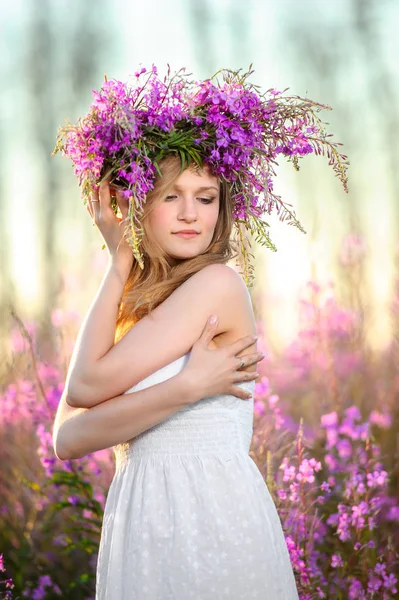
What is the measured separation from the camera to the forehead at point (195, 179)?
2.63m

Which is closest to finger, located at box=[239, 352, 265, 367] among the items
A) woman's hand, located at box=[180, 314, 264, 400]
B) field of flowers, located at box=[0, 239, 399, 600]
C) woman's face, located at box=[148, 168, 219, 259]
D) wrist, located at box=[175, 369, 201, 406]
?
woman's hand, located at box=[180, 314, 264, 400]

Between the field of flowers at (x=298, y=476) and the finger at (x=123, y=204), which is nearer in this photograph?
the finger at (x=123, y=204)

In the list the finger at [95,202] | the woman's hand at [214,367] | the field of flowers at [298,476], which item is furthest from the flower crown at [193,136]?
the field of flowers at [298,476]

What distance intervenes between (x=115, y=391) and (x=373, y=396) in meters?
4.75

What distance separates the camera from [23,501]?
530 centimetres

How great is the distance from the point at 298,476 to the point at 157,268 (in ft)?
3.95

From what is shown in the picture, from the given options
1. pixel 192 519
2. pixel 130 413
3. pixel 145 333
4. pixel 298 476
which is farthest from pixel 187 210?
pixel 298 476

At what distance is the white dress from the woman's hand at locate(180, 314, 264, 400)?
0.07 meters

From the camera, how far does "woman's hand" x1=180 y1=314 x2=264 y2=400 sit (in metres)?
2.41

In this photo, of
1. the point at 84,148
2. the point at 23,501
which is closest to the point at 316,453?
the point at 23,501

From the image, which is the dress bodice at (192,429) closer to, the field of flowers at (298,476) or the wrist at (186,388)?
the wrist at (186,388)

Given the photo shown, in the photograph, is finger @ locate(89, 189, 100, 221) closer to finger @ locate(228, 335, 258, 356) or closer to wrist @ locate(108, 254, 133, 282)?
wrist @ locate(108, 254, 133, 282)

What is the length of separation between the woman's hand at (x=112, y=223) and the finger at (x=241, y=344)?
1.37ft

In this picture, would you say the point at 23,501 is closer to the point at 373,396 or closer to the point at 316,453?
the point at 316,453
